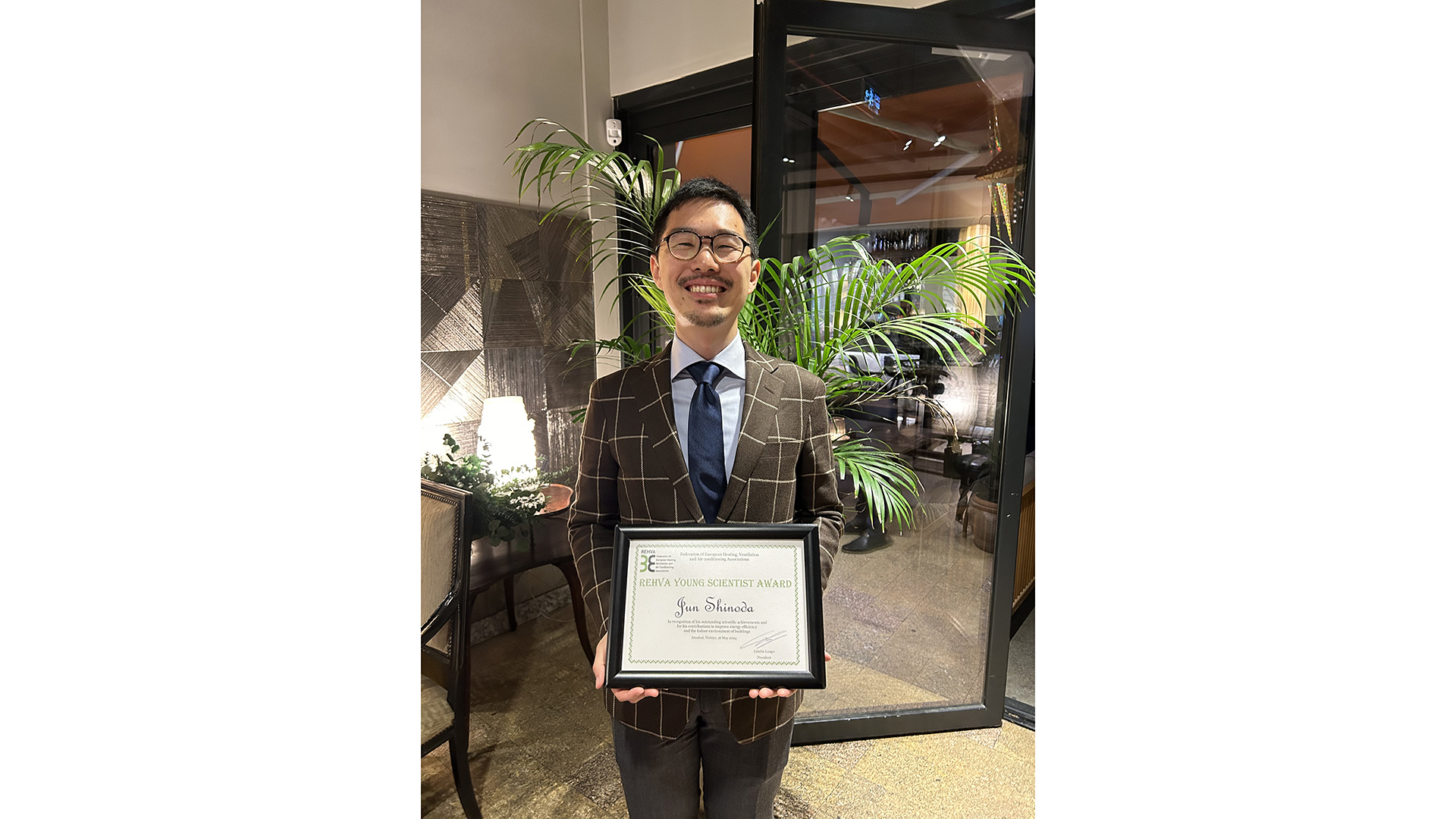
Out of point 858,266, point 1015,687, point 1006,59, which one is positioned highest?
point 1006,59

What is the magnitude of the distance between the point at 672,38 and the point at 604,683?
308 centimetres

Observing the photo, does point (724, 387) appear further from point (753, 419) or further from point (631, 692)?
point (631, 692)

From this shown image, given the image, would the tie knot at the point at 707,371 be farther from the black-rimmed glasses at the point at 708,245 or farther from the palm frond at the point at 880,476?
the palm frond at the point at 880,476

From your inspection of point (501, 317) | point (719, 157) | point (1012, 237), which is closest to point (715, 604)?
point (1012, 237)

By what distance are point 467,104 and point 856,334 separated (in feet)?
7.46

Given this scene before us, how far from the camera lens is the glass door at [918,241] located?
1.73 metres

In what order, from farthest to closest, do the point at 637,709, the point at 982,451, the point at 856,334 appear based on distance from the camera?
the point at 982,451 → the point at 856,334 → the point at 637,709

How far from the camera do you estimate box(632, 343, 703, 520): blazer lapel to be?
109cm

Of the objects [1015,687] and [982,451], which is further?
[1015,687]

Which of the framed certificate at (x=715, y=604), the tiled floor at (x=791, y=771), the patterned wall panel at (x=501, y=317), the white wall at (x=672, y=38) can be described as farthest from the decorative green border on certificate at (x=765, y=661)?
the white wall at (x=672, y=38)

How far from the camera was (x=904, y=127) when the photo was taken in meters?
1.81

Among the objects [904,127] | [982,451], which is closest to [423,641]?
[982,451]

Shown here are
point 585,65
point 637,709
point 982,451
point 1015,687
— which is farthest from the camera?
point 585,65

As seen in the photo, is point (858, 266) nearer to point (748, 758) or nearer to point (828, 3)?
point (828, 3)
